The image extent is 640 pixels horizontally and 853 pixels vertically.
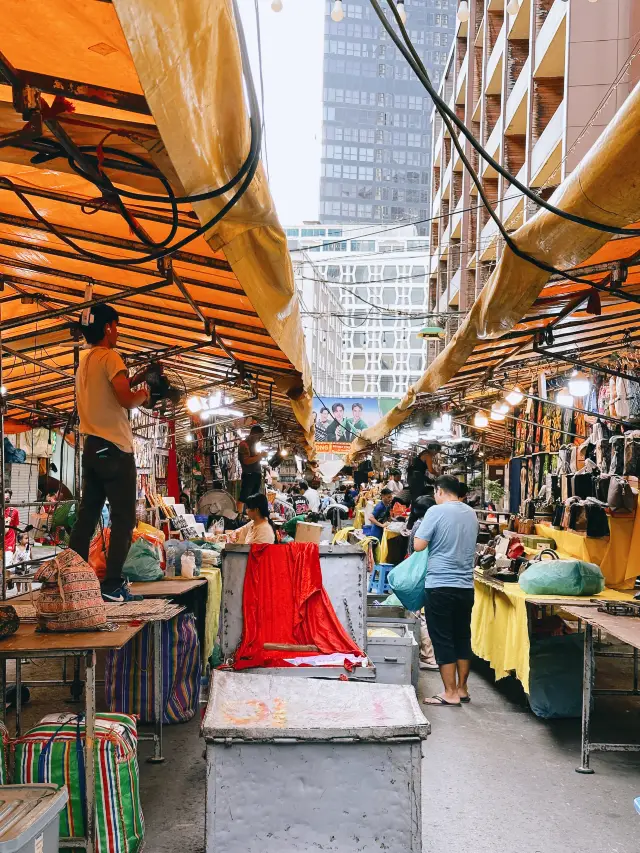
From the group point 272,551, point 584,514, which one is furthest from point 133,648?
point 584,514

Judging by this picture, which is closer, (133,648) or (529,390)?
(133,648)

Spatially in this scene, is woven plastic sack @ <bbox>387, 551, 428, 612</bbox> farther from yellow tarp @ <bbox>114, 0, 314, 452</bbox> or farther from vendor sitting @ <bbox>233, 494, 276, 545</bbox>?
yellow tarp @ <bbox>114, 0, 314, 452</bbox>

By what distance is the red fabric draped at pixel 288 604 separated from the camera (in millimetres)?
5788

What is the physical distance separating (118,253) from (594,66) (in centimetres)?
1229

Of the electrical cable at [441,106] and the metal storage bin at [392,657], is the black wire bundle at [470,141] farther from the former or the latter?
the metal storage bin at [392,657]

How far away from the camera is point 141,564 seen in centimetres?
674

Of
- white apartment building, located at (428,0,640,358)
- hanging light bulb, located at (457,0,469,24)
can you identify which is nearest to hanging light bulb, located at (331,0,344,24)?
hanging light bulb, located at (457,0,469,24)

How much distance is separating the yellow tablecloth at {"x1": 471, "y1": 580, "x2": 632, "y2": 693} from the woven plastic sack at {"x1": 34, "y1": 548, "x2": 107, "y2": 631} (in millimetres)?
3961

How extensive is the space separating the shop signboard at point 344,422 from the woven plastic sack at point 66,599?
21.0m

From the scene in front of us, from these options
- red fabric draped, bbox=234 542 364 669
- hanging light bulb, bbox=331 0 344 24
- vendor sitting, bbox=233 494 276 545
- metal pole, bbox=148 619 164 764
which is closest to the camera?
metal pole, bbox=148 619 164 764

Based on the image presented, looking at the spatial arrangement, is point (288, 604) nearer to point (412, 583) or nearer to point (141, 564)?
point (141, 564)

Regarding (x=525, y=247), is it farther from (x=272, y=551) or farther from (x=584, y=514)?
(x=584, y=514)

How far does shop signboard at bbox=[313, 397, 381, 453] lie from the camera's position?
25.5 metres

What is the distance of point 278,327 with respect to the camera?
5031 mm
